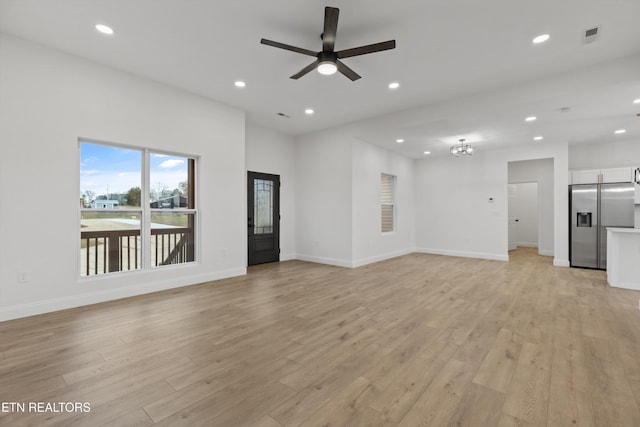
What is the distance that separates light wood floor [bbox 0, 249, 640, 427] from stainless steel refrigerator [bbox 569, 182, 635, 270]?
2.32 m

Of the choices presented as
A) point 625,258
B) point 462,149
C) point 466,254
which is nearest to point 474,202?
point 466,254

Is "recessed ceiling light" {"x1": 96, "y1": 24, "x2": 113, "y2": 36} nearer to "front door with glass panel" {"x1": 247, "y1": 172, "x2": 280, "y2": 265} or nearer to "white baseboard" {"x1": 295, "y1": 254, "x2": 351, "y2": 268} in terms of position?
"front door with glass panel" {"x1": 247, "y1": 172, "x2": 280, "y2": 265}

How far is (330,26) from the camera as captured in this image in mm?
2598

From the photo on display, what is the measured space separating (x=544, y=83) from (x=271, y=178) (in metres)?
5.37

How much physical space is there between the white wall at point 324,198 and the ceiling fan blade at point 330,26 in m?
3.49

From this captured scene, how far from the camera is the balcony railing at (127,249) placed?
398 centimetres

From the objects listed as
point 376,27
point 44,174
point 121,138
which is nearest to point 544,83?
point 376,27

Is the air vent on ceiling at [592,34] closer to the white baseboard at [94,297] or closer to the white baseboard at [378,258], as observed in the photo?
the white baseboard at [378,258]

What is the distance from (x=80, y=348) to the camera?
99.5 inches

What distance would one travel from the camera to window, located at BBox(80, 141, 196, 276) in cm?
396

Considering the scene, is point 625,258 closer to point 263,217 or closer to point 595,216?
point 595,216

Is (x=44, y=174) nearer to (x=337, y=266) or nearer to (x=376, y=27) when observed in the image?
(x=376, y=27)

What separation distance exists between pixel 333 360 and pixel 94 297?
11.3 feet

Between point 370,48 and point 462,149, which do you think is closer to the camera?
point 370,48
